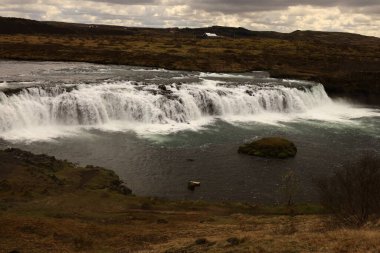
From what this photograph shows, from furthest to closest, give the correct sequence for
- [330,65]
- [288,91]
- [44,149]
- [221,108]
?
[330,65]
[288,91]
[221,108]
[44,149]

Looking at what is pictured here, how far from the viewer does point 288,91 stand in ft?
215

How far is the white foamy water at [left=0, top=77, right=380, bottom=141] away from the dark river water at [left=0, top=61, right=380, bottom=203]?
12 centimetres

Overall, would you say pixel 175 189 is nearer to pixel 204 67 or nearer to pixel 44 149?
pixel 44 149

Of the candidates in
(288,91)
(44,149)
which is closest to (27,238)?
(44,149)

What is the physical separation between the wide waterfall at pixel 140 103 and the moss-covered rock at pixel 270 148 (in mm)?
13385

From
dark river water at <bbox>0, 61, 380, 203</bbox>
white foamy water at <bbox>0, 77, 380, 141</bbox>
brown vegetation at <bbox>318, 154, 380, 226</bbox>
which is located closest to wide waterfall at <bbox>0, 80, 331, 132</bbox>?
white foamy water at <bbox>0, 77, 380, 141</bbox>

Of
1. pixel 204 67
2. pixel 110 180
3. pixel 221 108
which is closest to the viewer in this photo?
pixel 110 180

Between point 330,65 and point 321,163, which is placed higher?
point 330,65

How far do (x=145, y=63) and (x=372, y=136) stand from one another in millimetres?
52012

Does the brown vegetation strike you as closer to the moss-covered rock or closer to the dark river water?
the dark river water

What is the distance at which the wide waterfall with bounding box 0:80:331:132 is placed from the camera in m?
47.2

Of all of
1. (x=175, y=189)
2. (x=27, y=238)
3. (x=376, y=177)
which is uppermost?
(x=376, y=177)

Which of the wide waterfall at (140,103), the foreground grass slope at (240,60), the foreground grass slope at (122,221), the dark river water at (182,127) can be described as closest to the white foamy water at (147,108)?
the wide waterfall at (140,103)

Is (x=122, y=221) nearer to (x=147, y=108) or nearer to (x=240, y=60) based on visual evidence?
(x=147, y=108)
